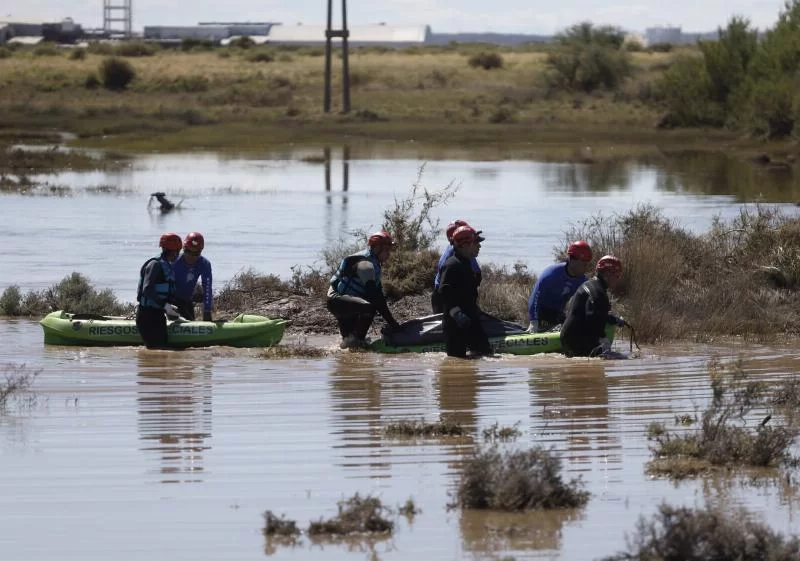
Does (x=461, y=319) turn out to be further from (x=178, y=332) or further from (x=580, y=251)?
(x=178, y=332)

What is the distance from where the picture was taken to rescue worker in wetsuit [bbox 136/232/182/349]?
16875mm

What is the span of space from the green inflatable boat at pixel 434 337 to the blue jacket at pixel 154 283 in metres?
2.31

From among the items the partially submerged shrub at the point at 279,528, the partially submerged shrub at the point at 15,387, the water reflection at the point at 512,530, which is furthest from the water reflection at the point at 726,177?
the partially submerged shrub at the point at 279,528

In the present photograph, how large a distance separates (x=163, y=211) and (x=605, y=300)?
2246cm

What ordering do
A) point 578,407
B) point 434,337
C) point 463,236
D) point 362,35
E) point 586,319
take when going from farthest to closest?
point 362,35
point 434,337
point 463,236
point 586,319
point 578,407

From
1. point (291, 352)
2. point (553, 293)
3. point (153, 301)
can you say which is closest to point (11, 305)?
point (153, 301)

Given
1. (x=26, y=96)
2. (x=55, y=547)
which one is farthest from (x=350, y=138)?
(x=55, y=547)

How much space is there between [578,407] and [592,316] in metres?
2.41

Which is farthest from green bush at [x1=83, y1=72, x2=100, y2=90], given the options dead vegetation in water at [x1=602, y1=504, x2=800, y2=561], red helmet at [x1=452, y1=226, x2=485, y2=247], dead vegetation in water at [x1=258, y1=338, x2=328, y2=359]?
dead vegetation in water at [x1=602, y1=504, x2=800, y2=561]

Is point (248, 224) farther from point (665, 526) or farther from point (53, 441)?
point (665, 526)

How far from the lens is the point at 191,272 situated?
57.7ft

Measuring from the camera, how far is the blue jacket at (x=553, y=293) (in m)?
16.5

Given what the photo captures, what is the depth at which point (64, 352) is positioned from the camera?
17203 millimetres

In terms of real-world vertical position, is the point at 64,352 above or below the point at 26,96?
below
